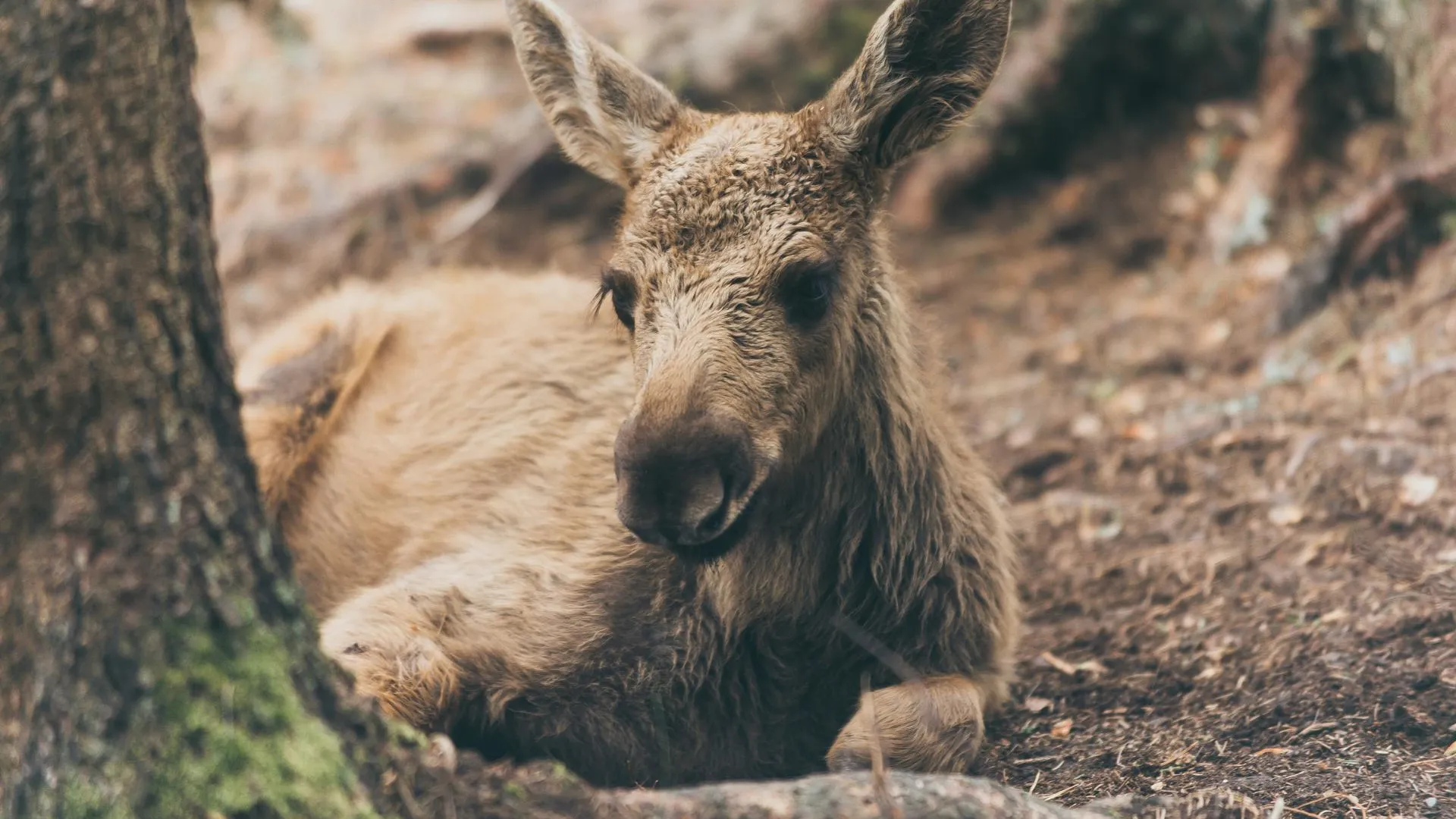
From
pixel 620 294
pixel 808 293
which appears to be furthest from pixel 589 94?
pixel 808 293

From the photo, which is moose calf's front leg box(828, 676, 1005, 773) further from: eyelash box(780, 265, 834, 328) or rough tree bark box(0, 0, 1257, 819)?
rough tree bark box(0, 0, 1257, 819)

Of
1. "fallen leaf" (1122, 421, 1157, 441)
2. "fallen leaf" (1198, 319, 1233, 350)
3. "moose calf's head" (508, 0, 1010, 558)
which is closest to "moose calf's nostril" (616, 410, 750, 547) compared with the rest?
"moose calf's head" (508, 0, 1010, 558)

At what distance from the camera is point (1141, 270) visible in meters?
9.30

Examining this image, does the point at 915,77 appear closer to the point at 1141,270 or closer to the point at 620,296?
the point at 620,296

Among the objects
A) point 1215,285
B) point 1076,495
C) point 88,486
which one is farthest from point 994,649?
point 1215,285

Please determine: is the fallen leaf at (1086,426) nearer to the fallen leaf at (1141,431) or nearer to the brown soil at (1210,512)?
the brown soil at (1210,512)

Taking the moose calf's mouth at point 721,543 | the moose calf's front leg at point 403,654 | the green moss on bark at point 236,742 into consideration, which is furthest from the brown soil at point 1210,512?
the green moss on bark at point 236,742

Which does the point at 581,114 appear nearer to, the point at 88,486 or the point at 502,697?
the point at 502,697

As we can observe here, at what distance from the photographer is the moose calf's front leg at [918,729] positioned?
414cm

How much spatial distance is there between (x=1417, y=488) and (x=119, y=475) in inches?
194

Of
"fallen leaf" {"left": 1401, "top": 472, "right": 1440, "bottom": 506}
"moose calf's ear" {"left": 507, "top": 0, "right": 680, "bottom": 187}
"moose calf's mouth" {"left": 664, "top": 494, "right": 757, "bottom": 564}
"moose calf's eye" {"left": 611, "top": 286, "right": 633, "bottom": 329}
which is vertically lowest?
"fallen leaf" {"left": 1401, "top": 472, "right": 1440, "bottom": 506}

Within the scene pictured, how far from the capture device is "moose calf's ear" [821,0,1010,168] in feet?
14.3

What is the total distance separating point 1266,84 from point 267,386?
20.6 ft

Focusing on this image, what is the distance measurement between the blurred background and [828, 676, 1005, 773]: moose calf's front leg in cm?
24
